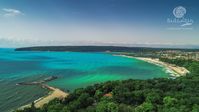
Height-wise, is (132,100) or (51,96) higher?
(132,100)

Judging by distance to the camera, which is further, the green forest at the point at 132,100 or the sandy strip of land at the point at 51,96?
the sandy strip of land at the point at 51,96

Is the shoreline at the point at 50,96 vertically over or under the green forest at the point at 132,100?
under

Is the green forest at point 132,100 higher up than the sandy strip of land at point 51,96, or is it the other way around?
the green forest at point 132,100

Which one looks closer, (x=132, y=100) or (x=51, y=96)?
(x=132, y=100)

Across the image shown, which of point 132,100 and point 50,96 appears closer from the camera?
point 132,100

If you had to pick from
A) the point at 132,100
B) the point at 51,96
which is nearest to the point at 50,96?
the point at 51,96

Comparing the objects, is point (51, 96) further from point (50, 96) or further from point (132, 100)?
point (132, 100)

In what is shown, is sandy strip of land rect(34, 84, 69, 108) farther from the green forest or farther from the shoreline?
the green forest

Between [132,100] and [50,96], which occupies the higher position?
[132,100]

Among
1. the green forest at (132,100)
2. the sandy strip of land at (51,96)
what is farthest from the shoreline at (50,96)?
the green forest at (132,100)

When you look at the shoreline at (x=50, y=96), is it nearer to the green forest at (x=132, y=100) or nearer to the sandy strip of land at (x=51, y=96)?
the sandy strip of land at (x=51, y=96)
